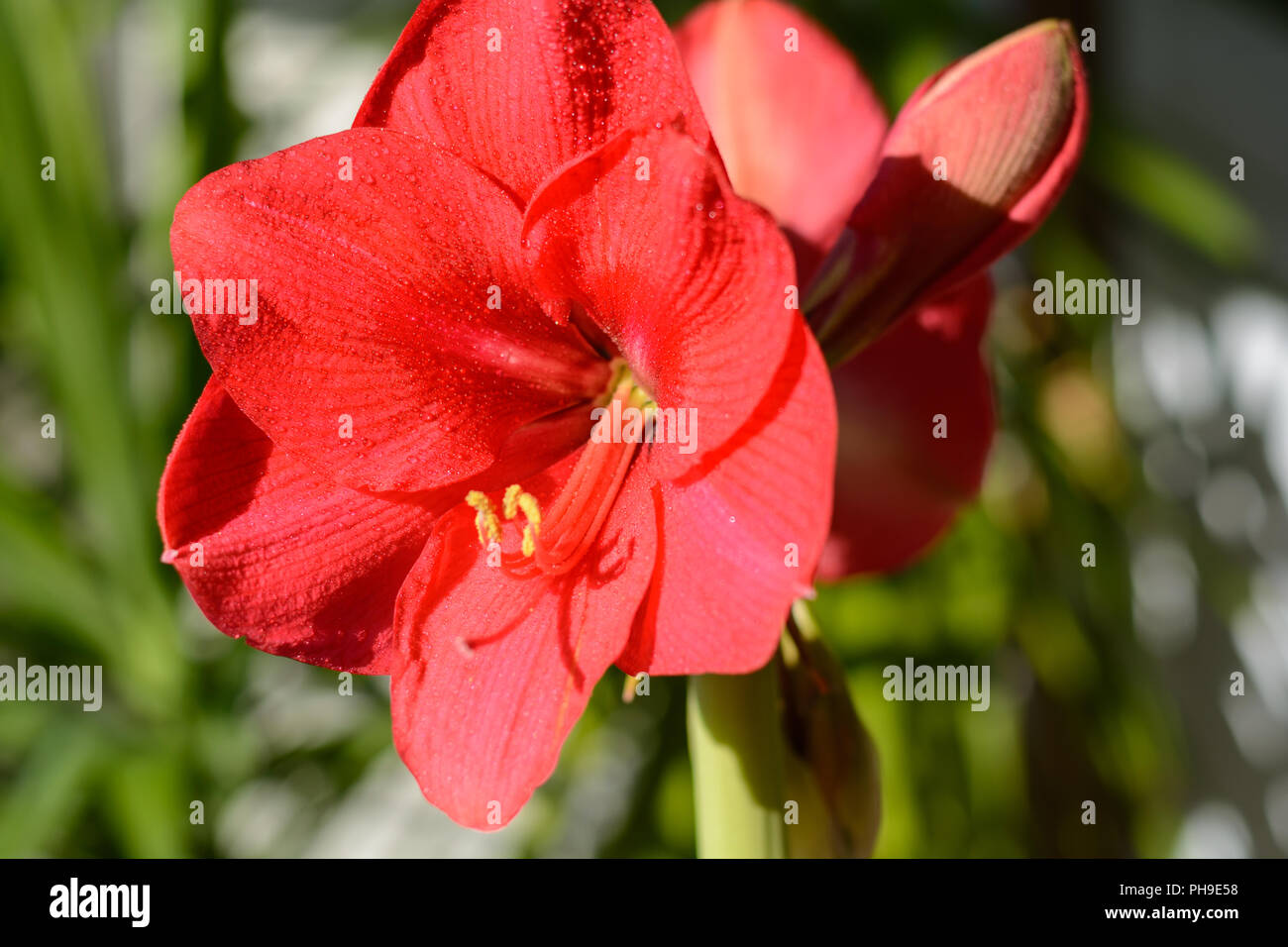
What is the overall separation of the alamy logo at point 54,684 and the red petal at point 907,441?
0.99 meters

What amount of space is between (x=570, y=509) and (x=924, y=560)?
3.29 ft

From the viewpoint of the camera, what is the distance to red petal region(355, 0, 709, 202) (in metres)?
0.34

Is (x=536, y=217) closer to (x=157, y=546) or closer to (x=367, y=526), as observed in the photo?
(x=367, y=526)

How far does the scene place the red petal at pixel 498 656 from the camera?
351 mm

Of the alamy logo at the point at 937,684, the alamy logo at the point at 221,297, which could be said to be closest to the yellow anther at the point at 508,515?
the alamy logo at the point at 221,297

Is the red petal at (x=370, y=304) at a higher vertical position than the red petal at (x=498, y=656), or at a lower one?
higher

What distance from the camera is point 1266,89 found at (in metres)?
1.49

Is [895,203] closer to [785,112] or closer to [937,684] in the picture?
[785,112]

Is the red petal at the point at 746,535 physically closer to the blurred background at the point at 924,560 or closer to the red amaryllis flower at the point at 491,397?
the red amaryllis flower at the point at 491,397
